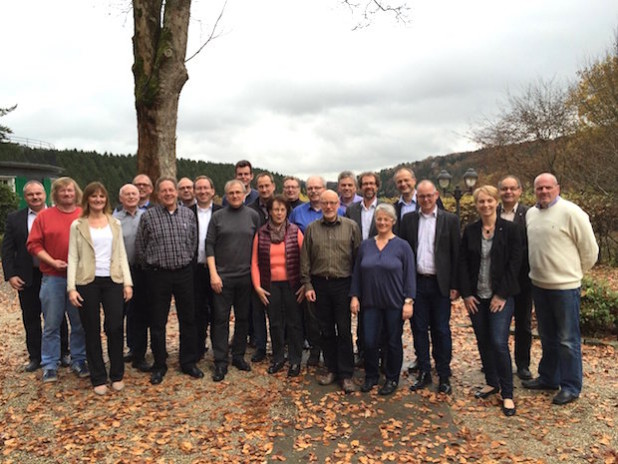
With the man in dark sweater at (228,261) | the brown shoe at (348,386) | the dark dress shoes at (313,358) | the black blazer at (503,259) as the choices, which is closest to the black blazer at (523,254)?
the black blazer at (503,259)

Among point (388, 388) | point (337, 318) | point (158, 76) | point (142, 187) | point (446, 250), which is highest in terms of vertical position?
point (158, 76)

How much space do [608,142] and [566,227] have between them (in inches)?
518

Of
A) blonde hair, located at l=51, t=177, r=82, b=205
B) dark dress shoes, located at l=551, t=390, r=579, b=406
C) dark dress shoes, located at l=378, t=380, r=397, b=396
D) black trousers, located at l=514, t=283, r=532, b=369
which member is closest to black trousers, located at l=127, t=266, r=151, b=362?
blonde hair, located at l=51, t=177, r=82, b=205

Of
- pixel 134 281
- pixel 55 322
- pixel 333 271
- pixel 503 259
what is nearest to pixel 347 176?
pixel 333 271

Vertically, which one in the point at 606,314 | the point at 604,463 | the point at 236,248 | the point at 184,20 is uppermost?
the point at 184,20

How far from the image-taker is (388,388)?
15.9 feet

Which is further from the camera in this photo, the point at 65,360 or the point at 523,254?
the point at 65,360

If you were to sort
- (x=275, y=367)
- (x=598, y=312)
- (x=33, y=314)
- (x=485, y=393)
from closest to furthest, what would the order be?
1. (x=485, y=393)
2. (x=275, y=367)
3. (x=33, y=314)
4. (x=598, y=312)

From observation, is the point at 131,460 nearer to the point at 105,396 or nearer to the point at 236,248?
the point at 105,396

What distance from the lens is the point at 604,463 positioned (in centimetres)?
362

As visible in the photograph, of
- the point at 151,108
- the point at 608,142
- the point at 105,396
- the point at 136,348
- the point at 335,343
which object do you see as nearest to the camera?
the point at 105,396

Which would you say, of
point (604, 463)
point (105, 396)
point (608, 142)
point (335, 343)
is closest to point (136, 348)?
point (105, 396)

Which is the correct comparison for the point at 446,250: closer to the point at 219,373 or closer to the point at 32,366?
the point at 219,373

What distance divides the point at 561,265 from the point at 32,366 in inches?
235
